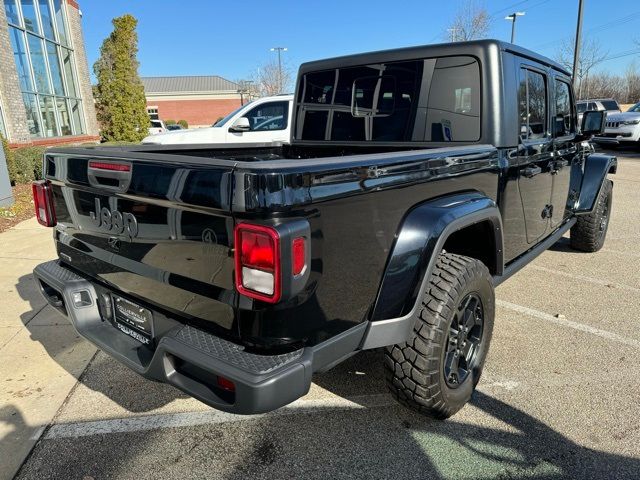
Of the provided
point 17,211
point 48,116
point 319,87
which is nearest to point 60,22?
point 48,116

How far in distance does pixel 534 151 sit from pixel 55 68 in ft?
57.7

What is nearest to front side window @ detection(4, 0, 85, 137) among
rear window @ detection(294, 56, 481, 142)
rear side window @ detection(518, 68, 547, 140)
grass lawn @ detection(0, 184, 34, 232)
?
grass lawn @ detection(0, 184, 34, 232)

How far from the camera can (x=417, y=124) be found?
10.3 feet

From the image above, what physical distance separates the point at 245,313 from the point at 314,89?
269 cm

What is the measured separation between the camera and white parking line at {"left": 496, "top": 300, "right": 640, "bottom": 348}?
3371 millimetres

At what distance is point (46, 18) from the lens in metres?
15.5

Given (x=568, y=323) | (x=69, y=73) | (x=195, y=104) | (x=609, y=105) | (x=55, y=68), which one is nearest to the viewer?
(x=568, y=323)

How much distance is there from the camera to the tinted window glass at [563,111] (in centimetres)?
392

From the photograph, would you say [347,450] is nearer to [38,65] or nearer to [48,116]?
[48,116]

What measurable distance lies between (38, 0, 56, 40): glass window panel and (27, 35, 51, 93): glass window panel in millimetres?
765

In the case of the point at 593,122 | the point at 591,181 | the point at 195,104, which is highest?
the point at 195,104

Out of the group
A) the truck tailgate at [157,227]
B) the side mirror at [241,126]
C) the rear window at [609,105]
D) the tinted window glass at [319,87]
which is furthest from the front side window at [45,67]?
the rear window at [609,105]

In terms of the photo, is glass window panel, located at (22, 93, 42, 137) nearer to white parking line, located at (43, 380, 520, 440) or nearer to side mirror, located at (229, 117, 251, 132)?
side mirror, located at (229, 117, 251, 132)

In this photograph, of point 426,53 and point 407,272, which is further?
point 426,53
